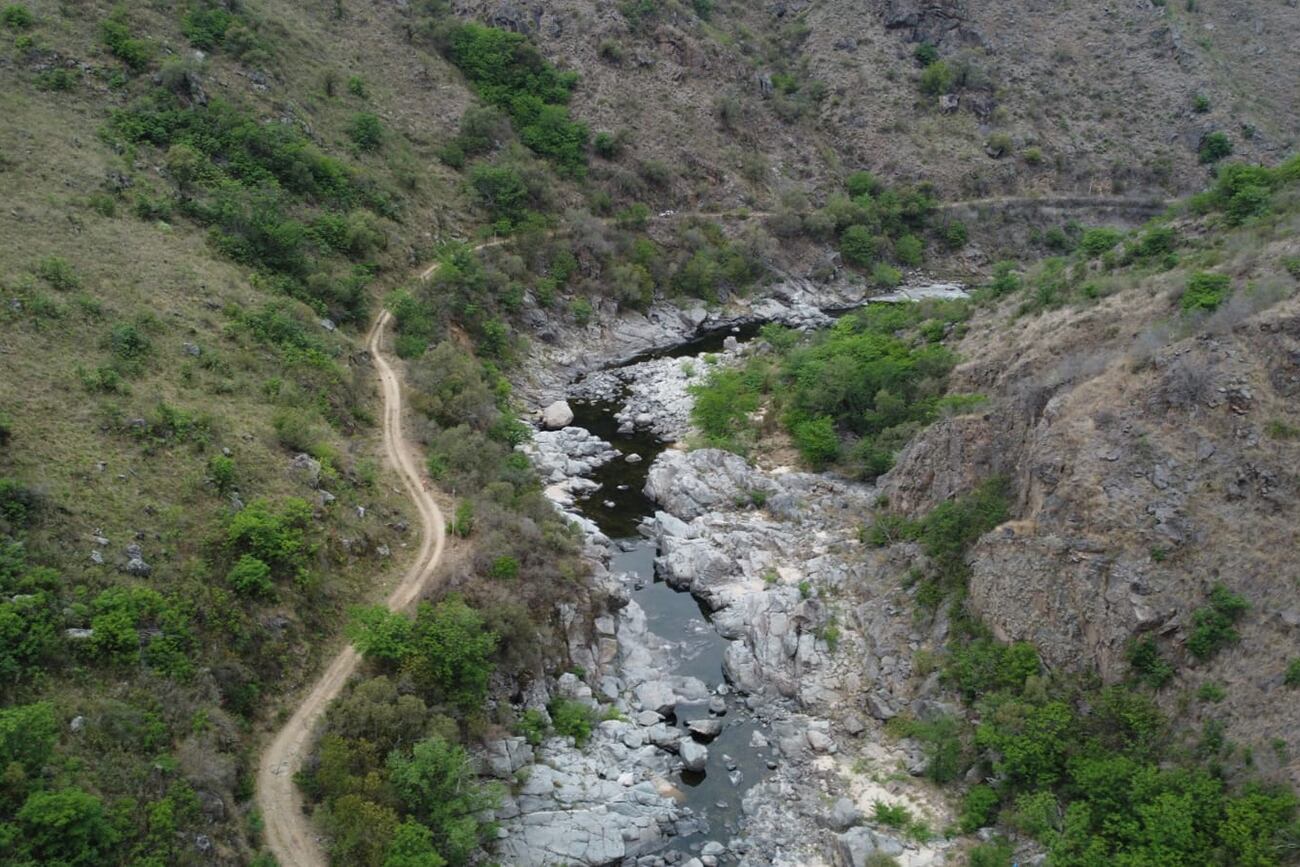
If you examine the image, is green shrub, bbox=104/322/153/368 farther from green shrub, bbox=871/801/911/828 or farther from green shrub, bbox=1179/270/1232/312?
green shrub, bbox=1179/270/1232/312

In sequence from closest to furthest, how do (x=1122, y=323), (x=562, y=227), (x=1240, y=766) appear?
1. (x=1240, y=766)
2. (x=1122, y=323)
3. (x=562, y=227)

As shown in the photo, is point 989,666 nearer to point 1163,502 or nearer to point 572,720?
point 1163,502

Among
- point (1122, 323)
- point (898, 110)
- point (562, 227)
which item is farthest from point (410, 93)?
point (1122, 323)

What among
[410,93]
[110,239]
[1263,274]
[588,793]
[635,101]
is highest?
[1263,274]

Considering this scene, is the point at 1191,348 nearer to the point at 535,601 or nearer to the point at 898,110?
the point at 535,601

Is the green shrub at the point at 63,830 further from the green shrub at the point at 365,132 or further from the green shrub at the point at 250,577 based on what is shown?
the green shrub at the point at 365,132

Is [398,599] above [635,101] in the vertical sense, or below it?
below

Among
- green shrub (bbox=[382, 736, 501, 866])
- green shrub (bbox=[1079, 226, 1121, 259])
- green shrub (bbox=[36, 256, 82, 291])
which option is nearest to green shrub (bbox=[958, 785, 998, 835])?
green shrub (bbox=[382, 736, 501, 866])

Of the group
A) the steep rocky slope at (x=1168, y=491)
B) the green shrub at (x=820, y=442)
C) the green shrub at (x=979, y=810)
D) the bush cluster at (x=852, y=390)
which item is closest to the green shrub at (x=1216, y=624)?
the steep rocky slope at (x=1168, y=491)
